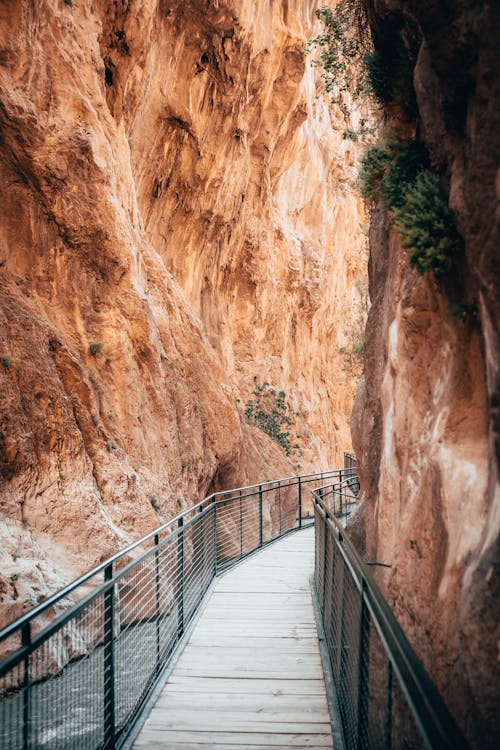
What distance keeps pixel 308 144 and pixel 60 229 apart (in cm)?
2164

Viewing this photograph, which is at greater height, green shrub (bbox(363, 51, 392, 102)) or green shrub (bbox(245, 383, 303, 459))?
green shrub (bbox(363, 51, 392, 102))

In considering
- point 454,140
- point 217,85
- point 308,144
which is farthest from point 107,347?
point 308,144

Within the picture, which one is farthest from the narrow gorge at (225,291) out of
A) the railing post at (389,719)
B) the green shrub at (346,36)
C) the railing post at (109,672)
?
the railing post at (109,672)

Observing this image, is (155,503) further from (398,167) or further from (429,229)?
(429,229)

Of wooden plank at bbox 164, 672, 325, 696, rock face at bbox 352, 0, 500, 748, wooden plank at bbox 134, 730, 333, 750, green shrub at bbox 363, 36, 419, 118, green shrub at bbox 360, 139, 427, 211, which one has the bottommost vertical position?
wooden plank at bbox 164, 672, 325, 696

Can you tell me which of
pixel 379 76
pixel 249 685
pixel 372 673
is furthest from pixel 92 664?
pixel 379 76

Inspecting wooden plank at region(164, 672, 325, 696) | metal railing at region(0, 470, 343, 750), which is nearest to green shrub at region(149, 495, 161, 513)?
metal railing at region(0, 470, 343, 750)

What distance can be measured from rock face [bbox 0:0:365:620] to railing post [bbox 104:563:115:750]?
287 cm

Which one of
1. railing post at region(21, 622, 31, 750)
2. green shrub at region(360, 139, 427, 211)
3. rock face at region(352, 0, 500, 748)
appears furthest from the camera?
green shrub at region(360, 139, 427, 211)

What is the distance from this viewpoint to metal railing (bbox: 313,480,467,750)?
6.29ft

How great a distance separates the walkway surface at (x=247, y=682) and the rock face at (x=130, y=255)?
84.1 inches

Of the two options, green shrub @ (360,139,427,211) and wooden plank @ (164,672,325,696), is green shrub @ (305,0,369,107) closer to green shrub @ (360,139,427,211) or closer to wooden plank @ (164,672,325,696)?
green shrub @ (360,139,427,211)

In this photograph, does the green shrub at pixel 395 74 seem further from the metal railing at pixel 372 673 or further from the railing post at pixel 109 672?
the railing post at pixel 109 672

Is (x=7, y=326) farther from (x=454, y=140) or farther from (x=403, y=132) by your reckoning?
(x=454, y=140)
